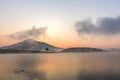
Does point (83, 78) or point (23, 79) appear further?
point (83, 78)

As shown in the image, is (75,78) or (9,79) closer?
(9,79)

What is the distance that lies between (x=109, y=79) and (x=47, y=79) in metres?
15.9

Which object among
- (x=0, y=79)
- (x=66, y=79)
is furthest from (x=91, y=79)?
(x=0, y=79)

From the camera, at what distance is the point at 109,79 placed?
185 ft

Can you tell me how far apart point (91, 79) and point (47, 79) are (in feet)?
37.1

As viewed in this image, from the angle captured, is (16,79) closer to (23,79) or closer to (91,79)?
(23,79)

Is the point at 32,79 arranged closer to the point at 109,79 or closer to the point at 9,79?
the point at 9,79

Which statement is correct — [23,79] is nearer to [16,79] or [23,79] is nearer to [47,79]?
[16,79]

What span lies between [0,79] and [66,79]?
1639 cm

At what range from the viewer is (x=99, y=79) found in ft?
187

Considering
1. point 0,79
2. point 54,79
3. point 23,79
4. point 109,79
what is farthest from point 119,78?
point 0,79

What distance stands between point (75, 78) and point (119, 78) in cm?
1121

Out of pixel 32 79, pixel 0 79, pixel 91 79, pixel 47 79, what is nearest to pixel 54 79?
pixel 47 79

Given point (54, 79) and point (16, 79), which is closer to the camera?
point (16, 79)
